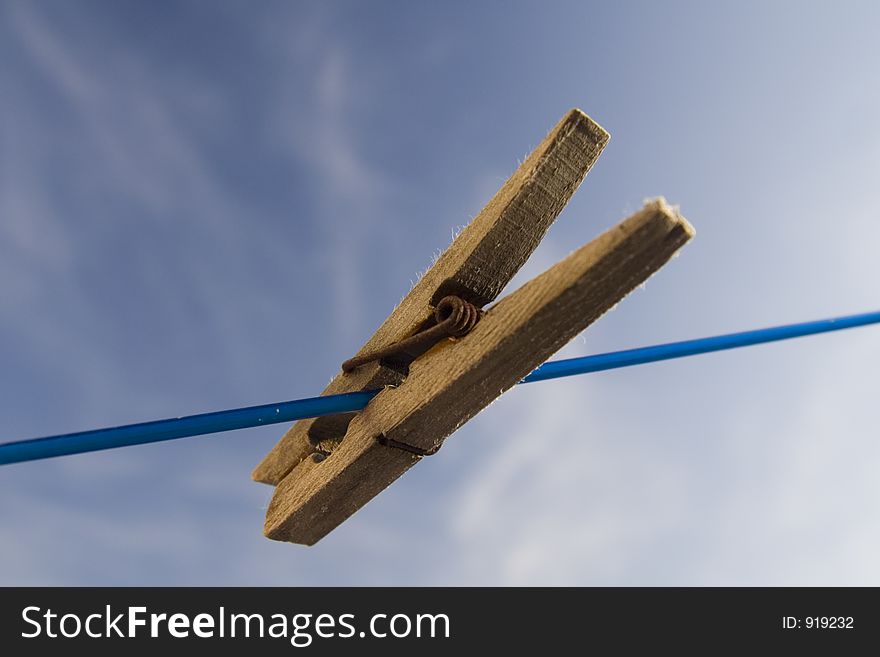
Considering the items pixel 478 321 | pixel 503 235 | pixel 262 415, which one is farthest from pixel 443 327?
pixel 262 415

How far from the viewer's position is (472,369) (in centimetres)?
157

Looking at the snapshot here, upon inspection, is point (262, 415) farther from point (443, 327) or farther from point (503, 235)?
point (503, 235)

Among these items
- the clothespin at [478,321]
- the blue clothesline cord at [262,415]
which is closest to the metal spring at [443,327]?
the clothespin at [478,321]

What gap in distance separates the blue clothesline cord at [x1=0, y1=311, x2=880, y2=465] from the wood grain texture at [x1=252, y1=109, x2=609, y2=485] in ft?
0.68

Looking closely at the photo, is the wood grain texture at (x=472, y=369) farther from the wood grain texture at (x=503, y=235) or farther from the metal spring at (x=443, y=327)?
the wood grain texture at (x=503, y=235)

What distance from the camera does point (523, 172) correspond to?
64.0 inches

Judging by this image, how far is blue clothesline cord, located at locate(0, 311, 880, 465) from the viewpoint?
158 centimetres

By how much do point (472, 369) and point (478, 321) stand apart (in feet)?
0.42

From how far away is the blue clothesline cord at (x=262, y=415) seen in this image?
158 centimetres

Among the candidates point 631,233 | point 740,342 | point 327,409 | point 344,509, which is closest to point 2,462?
point 327,409

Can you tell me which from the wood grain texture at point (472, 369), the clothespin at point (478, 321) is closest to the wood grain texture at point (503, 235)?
the clothespin at point (478, 321)

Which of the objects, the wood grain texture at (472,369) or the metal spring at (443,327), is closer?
the wood grain texture at (472,369)

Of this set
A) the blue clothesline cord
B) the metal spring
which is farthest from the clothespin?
the blue clothesline cord

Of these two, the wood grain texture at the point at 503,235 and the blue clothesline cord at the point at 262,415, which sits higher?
the wood grain texture at the point at 503,235
